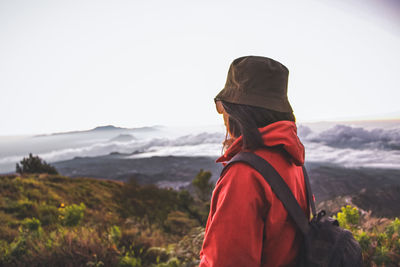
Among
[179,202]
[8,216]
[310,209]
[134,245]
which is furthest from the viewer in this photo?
[179,202]

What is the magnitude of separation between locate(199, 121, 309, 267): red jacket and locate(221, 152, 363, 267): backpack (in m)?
0.04

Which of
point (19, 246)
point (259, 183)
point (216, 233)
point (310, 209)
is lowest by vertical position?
point (19, 246)

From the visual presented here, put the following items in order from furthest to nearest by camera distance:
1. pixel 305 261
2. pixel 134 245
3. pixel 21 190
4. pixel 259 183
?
pixel 21 190 → pixel 134 245 → pixel 305 261 → pixel 259 183

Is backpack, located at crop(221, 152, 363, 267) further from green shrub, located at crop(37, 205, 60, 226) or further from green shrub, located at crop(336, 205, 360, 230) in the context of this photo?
green shrub, located at crop(37, 205, 60, 226)

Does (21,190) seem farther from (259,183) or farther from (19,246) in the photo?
(259,183)

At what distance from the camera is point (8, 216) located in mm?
6512

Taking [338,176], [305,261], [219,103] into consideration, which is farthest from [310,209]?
[338,176]

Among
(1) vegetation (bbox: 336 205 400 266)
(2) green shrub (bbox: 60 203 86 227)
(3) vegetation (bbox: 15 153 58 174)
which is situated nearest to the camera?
(1) vegetation (bbox: 336 205 400 266)

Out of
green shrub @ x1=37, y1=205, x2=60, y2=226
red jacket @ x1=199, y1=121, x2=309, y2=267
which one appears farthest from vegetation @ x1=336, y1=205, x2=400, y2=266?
green shrub @ x1=37, y1=205, x2=60, y2=226

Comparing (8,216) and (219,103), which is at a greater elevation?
(219,103)

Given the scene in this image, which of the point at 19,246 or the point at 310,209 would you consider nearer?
the point at 310,209

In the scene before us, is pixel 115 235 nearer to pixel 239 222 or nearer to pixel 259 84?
pixel 239 222

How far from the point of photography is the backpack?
1.06 m

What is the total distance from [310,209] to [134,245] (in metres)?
4.05
